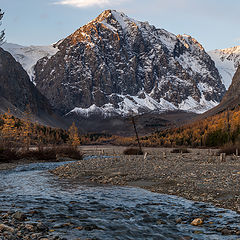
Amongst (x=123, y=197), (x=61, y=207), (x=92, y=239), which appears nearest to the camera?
(x=92, y=239)

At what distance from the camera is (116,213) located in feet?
37.8

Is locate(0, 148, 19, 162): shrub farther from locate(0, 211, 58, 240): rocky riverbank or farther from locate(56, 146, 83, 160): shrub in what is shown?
locate(0, 211, 58, 240): rocky riverbank

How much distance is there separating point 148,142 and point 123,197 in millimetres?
153859

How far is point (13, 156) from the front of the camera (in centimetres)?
4088

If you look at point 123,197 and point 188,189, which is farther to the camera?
point 188,189

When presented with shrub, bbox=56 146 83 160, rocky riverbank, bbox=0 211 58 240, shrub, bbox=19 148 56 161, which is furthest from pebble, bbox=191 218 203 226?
shrub, bbox=56 146 83 160

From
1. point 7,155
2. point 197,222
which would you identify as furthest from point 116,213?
point 7,155

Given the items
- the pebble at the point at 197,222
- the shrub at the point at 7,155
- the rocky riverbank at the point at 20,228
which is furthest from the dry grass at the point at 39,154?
the pebble at the point at 197,222

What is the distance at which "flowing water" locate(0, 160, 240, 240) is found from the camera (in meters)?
9.16

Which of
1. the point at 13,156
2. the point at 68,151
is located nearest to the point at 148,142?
the point at 68,151

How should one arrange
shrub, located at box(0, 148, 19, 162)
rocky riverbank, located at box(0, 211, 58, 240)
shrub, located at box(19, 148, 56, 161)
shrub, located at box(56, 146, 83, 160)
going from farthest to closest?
1. shrub, located at box(56, 146, 83, 160)
2. shrub, located at box(19, 148, 56, 161)
3. shrub, located at box(0, 148, 19, 162)
4. rocky riverbank, located at box(0, 211, 58, 240)

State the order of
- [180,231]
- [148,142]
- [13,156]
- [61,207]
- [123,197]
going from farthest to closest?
1. [148,142]
2. [13,156]
3. [123,197]
4. [61,207]
5. [180,231]

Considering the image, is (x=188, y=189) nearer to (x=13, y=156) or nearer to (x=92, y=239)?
(x=92, y=239)

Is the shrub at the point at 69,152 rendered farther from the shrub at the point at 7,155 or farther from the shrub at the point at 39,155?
the shrub at the point at 7,155
